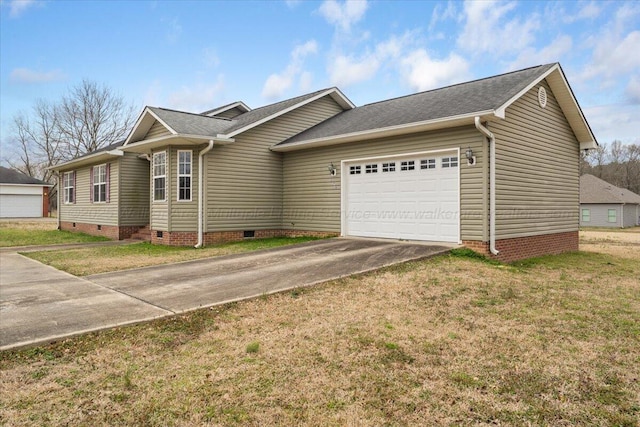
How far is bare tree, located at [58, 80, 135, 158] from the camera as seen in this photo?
123ft

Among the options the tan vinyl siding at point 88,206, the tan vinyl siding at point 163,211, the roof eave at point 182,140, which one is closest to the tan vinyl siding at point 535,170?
the roof eave at point 182,140

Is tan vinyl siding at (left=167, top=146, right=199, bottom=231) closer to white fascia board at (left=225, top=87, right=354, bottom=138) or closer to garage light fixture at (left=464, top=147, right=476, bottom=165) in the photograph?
white fascia board at (left=225, top=87, right=354, bottom=138)

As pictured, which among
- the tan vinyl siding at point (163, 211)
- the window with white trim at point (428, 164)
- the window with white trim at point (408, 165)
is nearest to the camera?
the window with white trim at point (428, 164)

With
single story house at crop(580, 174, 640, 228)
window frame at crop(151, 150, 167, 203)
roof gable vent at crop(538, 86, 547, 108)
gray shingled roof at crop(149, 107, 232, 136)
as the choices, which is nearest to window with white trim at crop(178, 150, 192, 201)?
window frame at crop(151, 150, 167, 203)

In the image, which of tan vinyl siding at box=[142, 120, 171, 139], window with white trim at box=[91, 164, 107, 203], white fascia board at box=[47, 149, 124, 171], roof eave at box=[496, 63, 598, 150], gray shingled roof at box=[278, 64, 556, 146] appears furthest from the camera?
window with white trim at box=[91, 164, 107, 203]

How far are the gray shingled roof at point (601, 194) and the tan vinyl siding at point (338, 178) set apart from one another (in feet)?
99.7

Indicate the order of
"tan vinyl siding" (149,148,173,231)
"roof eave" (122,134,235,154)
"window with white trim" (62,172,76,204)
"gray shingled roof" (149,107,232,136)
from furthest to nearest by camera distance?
"window with white trim" (62,172,76,204)
"tan vinyl siding" (149,148,173,231)
"gray shingled roof" (149,107,232,136)
"roof eave" (122,134,235,154)

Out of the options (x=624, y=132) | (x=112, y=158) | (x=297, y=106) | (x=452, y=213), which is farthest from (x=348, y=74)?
(x=624, y=132)

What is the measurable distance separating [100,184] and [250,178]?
8275mm

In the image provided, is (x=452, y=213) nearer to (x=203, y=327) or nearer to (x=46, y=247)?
(x=203, y=327)

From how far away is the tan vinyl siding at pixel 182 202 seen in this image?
12672 mm

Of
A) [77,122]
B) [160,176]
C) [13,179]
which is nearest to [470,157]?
[160,176]

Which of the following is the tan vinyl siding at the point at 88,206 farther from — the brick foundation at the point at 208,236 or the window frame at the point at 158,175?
the brick foundation at the point at 208,236

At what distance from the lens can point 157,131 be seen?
542 inches
